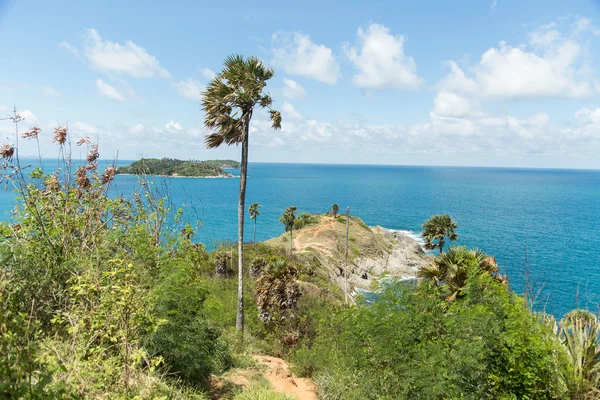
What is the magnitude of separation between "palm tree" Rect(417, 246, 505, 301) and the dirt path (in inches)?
244

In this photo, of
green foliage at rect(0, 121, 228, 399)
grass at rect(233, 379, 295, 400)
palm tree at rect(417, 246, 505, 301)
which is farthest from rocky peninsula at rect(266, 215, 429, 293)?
green foliage at rect(0, 121, 228, 399)

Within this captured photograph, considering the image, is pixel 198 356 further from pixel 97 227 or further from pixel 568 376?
pixel 568 376

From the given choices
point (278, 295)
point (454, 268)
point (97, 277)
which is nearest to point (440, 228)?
point (454, 268)

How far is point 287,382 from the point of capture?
37.9 feet

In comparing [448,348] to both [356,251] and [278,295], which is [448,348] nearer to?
[278,295]

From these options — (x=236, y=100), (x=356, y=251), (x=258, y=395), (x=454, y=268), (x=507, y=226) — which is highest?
(x=236, y=100)

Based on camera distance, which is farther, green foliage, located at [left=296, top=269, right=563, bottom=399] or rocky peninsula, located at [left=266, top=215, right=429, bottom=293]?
rocky peninsula, located at [left=266, top=215, right=429, bottom=293]

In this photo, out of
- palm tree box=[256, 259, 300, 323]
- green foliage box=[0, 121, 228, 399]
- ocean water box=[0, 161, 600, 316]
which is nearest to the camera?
green foliage box=[0, 121, 228, 399]

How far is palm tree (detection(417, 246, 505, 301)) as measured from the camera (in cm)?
1356

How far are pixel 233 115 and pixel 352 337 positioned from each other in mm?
11023

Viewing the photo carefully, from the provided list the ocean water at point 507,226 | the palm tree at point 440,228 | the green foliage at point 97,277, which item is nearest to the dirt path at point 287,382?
the green foliage at point 97,277

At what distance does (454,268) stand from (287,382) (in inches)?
305

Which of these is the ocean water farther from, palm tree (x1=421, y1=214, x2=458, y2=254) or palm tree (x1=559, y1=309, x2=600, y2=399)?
palm tree (x1=559, y1=309, x2=600, y2=399)

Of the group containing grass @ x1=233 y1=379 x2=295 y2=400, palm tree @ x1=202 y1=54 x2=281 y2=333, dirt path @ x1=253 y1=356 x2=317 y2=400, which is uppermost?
palm tree @ x1=202 y1=54 x2=281 y2=333
